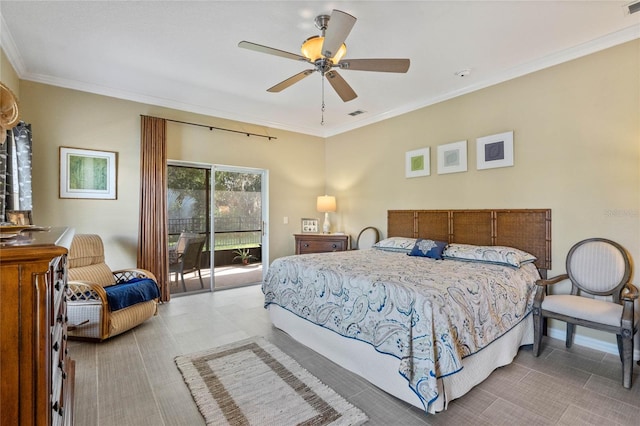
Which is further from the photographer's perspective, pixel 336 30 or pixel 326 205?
pixel 326 205

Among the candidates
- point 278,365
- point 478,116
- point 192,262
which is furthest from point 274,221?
point 478,116

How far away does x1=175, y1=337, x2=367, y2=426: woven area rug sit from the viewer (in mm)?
1956

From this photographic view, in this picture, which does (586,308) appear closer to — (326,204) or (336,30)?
(336,30)

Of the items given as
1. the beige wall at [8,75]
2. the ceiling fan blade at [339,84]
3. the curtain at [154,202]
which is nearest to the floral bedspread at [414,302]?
the ceiling fan blade at [339,84]

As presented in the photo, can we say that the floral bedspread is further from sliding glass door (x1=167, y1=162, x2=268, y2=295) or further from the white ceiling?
the white ceiling

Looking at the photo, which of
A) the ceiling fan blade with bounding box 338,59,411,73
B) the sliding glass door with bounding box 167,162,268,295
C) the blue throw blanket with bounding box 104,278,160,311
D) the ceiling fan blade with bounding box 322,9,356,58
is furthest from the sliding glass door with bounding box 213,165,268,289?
the ceiling fan blade with bounding box 322,9,356,58

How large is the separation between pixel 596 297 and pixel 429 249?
1569 mm

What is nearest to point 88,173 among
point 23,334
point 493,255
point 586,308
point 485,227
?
point 23,334

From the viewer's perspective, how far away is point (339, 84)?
2.75 meters

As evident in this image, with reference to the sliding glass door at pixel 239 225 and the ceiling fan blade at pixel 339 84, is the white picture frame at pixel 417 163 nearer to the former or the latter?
the ceiling fan blade at pixel 339 84

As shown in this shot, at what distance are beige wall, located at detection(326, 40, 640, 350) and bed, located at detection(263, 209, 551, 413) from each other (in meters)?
0.23

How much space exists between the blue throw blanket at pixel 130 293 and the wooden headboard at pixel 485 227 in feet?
11.2

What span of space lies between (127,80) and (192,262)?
2.75 meters

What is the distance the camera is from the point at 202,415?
1980 mm
